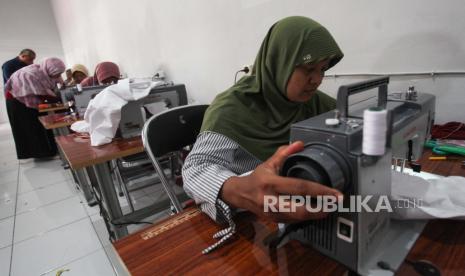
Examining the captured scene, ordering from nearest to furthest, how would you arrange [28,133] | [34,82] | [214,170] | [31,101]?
[214,170] < [34,82] < [31,101] < [28,133]

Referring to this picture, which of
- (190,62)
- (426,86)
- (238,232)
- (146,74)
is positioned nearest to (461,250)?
(238,232)

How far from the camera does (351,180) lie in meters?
0.39

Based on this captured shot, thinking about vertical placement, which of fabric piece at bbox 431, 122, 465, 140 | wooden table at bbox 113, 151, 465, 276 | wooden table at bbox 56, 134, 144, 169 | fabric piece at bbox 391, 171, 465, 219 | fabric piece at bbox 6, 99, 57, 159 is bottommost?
fabric piece at bbox 6, 99, 57, 159

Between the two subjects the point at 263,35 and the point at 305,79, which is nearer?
the point at 305,79

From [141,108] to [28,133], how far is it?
3.03 meters

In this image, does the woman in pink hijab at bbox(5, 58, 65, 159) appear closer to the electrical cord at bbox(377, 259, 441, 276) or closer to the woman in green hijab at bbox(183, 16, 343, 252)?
the woman in green hijab at bbox(183, 16, 343, 252)

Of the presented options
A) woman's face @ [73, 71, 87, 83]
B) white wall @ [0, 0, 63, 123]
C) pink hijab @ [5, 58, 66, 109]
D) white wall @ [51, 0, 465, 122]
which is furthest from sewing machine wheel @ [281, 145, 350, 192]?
white wall @ [0, 0, 63, 123]

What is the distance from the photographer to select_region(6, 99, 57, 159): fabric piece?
3453mm

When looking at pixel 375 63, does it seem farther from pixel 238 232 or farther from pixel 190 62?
pixel 190 62

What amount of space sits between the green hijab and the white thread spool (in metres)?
0.41

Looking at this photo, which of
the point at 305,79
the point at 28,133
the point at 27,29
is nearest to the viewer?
the point at 305,79

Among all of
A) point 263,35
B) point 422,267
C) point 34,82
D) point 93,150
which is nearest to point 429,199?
point 422,267

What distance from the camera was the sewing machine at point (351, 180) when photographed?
39 cm

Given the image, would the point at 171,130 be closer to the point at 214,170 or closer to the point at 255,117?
the point at 255,117
